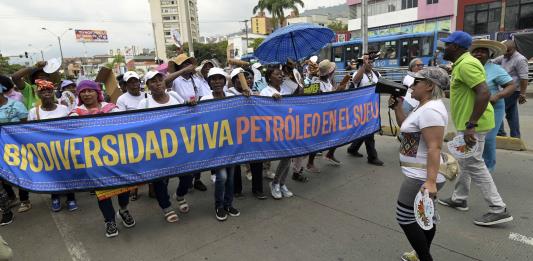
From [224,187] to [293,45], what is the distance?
9.10ft

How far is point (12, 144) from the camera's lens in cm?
338

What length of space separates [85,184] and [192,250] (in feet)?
4.07

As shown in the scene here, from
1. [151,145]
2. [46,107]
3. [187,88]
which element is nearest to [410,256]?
[151,145]

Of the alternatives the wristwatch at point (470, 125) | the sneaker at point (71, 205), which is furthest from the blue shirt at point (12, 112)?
the wristwatch at point (470, 125)

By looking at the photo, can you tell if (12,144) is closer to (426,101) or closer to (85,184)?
(85,184)

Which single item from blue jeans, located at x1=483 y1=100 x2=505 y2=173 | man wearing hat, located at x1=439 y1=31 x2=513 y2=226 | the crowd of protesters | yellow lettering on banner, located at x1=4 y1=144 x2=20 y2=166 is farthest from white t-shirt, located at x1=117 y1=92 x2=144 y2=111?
blue jeans, located at x1=483 y1=100 x2=505 y2=173

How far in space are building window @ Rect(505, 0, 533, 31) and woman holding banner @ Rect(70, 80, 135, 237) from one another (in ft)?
104

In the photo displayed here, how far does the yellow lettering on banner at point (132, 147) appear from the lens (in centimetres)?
343

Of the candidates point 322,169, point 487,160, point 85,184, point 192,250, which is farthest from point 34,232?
point 487,160

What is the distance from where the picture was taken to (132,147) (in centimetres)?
345

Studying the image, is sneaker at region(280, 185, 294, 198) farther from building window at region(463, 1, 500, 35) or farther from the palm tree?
the palm tree

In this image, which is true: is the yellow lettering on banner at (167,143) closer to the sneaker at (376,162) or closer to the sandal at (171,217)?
the sandal at (171,217)

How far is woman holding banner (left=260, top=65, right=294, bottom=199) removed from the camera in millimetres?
4145

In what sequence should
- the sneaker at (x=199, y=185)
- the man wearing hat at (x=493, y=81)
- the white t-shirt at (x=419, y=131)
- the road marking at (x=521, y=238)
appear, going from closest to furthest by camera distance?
the white t-shirt at (x=419, y=131)
the road marking at (x=521, y=238)
the man wearing hat at (x=493, y=81)
the sneaker at (x=199, y=185)
